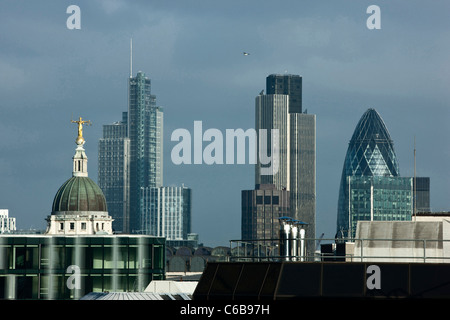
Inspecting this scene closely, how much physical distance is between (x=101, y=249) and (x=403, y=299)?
83.1m

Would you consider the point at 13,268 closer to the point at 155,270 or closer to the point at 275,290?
the point at 155,270

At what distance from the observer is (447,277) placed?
41.3 metres

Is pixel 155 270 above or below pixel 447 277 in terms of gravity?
below

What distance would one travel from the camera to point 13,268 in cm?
11812

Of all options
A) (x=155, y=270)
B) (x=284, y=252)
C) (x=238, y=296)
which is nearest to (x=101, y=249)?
(x=155, y=270)
